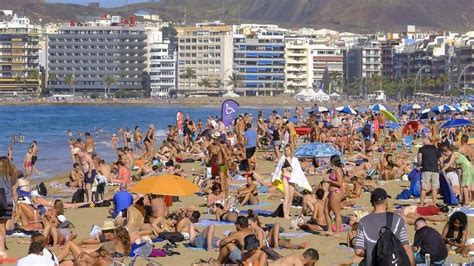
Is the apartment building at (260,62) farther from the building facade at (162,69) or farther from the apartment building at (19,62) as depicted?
the apartment building at (19,62)

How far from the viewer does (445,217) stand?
1418 centimetres

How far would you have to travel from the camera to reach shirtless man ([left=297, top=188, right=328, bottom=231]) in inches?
534

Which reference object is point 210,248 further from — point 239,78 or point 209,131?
point 239,78

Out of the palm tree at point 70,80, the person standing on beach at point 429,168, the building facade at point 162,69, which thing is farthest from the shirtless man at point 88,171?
the palm tree at point 70,80

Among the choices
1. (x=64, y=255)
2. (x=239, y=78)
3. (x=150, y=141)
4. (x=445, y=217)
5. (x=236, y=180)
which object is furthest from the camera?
(x=239, y=78)

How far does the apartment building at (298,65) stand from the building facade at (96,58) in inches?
836

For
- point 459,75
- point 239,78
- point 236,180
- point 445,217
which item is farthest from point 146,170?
point 239,78

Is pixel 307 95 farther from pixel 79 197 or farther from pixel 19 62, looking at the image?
pixel 79 197

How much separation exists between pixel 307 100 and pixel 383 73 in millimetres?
41035

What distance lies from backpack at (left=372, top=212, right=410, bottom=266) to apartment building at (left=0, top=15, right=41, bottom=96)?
14815 cm

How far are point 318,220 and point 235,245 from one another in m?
3.40

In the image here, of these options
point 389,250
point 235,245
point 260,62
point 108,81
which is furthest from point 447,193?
point 260,62

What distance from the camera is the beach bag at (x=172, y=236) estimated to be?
12756mm

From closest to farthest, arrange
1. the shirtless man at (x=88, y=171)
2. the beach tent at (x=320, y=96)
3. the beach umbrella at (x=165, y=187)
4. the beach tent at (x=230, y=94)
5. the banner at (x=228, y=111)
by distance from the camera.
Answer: the beach umbrella at (x=165, y=187)
the shirtless man at (x=88, y=171)
the banner at (x=228, y=111)
the beach tent at (x=320, y=96)
the beach tent at (x=230, y=94)
